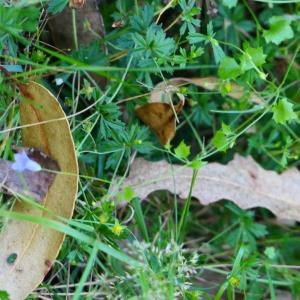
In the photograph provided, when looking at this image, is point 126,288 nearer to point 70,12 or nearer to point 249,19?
point 70,12

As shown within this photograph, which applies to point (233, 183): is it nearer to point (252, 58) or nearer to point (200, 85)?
point (200, 85)

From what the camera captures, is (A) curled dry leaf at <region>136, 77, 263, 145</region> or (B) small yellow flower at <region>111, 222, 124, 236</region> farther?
(A) curled dry leaf at <region>136, 77, 263, 145</region>

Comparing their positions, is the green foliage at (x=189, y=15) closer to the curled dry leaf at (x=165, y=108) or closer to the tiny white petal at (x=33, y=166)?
the curled dry leaf at (x=165, y=108)

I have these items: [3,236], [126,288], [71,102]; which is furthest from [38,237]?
[71,102]

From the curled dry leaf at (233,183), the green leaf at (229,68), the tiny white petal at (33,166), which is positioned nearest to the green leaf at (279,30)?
the green leaf at (229,68)

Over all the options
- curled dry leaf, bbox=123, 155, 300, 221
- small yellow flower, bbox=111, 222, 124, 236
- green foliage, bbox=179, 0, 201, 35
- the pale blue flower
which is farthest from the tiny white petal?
green foliage, bbox=179, 0, 201, 35

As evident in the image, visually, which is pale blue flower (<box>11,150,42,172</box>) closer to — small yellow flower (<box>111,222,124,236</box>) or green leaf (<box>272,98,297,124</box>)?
small yellow flower (<box>111,222,124,236</box>)
